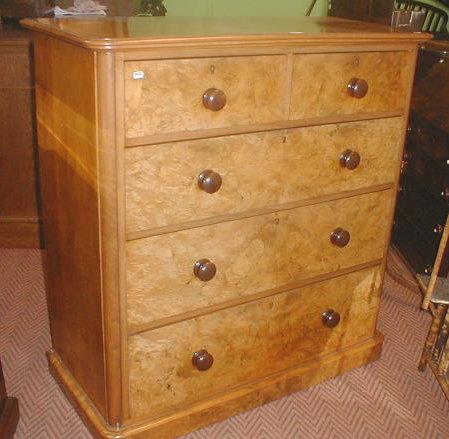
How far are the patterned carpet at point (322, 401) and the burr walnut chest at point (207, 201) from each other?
68 millimetres

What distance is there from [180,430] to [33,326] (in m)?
0.96

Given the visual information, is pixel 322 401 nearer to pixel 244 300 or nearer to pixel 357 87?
pixel 244 300

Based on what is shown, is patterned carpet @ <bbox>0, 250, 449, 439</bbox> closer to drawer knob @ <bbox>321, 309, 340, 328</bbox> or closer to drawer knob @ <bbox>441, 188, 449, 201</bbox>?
drawer knob @ <bbox>321, 309, 340, 328</bbox>

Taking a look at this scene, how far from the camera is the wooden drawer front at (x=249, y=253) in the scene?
A: 1.73 metres

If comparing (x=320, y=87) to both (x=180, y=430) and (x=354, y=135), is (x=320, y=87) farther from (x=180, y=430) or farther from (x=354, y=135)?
(x=180, y=430)

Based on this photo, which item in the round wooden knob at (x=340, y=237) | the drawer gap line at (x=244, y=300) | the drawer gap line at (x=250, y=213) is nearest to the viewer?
the drawer gap line at (x=250, y=213)

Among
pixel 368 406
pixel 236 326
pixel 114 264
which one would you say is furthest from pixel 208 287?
pixel 368 406

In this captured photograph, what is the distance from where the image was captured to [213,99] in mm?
1593

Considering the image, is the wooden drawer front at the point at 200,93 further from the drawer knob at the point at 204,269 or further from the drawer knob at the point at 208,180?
the drawer knob at the point at 204,269

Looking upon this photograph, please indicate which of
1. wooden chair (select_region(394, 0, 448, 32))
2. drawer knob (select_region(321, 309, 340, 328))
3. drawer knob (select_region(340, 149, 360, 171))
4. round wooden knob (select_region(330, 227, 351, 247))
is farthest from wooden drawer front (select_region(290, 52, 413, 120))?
wooden chair (select_region(394, 0, 448, 32))

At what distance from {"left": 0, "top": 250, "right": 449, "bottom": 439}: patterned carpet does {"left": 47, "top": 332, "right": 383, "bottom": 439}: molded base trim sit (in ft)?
0.12

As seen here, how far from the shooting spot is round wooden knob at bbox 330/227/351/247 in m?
2.06

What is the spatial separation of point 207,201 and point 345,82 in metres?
0.57

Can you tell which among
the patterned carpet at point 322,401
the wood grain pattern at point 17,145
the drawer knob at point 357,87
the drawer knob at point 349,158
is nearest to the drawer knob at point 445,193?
the patterned carpet at point 322,401
